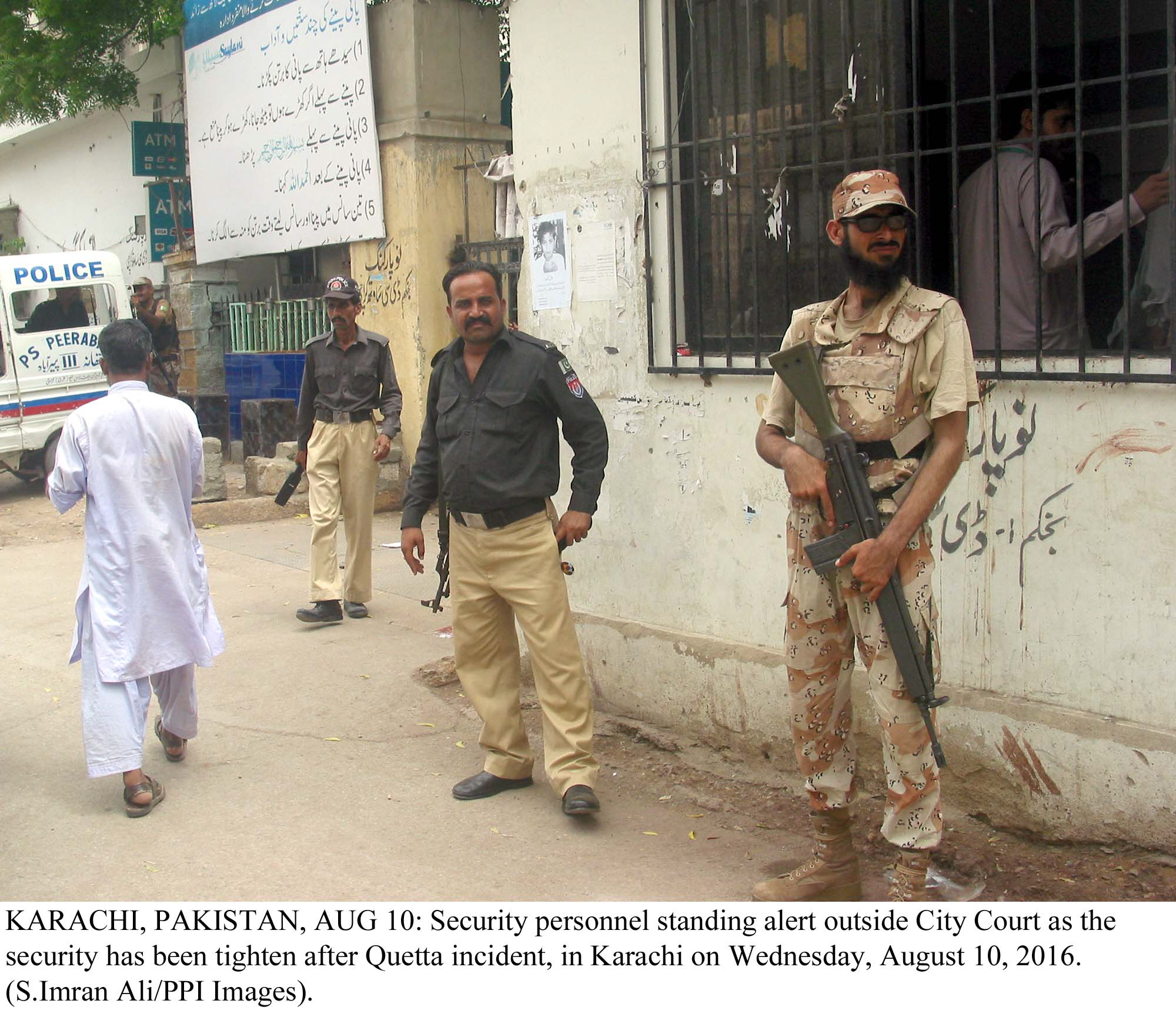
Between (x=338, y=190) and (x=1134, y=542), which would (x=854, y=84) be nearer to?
(x=1134, y=542)

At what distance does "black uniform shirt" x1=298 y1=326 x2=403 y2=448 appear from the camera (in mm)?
6754

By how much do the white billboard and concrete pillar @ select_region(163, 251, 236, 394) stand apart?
1.18 feet

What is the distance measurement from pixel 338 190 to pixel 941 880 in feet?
30.8

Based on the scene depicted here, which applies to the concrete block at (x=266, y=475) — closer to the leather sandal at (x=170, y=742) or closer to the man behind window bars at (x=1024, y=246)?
the leather sandal at (x=170, y=742)

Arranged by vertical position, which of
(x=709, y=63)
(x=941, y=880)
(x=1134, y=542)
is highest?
(x=709, y=63)

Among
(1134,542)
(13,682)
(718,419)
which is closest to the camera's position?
(1134,542)

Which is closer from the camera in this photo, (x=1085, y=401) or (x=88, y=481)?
(x=1085, y=401)

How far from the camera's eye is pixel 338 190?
446 inches

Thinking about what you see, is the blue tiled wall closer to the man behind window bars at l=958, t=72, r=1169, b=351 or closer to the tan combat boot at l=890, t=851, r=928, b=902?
the man behind window bars at l=958, t=72, r=1169, b=351

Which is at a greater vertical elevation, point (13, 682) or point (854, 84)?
point (854, 84)

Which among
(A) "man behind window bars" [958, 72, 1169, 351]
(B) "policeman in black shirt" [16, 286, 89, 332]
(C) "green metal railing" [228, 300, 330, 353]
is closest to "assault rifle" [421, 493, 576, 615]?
(A) "man behind window bars" [958, 72, 1169, 351]

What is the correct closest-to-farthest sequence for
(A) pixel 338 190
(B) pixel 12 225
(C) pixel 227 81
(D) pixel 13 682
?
1. (D) pixel 13 682
2. (A) pixel 338 190
3. (C) pixel 227 81
4. (B) pixel 12 225

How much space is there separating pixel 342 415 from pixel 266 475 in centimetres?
413

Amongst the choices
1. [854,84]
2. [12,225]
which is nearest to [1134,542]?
[854,84]
